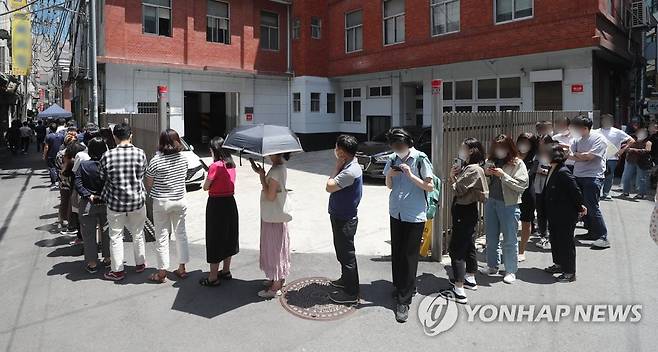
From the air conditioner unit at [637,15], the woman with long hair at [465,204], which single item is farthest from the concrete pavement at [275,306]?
the air conditioner unit at [637,15]

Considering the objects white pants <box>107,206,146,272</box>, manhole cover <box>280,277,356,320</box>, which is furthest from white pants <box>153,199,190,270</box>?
manhole cover <box>280,277,356,320</box>

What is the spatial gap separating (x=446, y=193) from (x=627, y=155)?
21.4ft

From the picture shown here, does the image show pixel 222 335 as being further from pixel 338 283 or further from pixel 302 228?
pixel 302 228

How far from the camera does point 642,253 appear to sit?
6.34 metres

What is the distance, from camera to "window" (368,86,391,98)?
71.7ft

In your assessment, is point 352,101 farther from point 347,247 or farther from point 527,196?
point 347,247

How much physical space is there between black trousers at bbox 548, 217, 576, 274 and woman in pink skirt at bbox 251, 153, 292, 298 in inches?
122

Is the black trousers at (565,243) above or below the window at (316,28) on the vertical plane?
below

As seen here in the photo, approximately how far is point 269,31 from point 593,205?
Result: 19.5m

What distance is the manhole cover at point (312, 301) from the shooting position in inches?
180

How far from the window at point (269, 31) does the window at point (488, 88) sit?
34.8 ft

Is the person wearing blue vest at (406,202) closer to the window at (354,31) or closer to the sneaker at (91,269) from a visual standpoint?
the sneaker at (91,269)

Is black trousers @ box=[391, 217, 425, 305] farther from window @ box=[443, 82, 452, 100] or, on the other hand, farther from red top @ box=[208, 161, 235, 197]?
window @ box=[443, 82, 452, 100]

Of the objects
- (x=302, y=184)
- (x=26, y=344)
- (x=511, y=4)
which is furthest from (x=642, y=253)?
(x=511, y=4)
